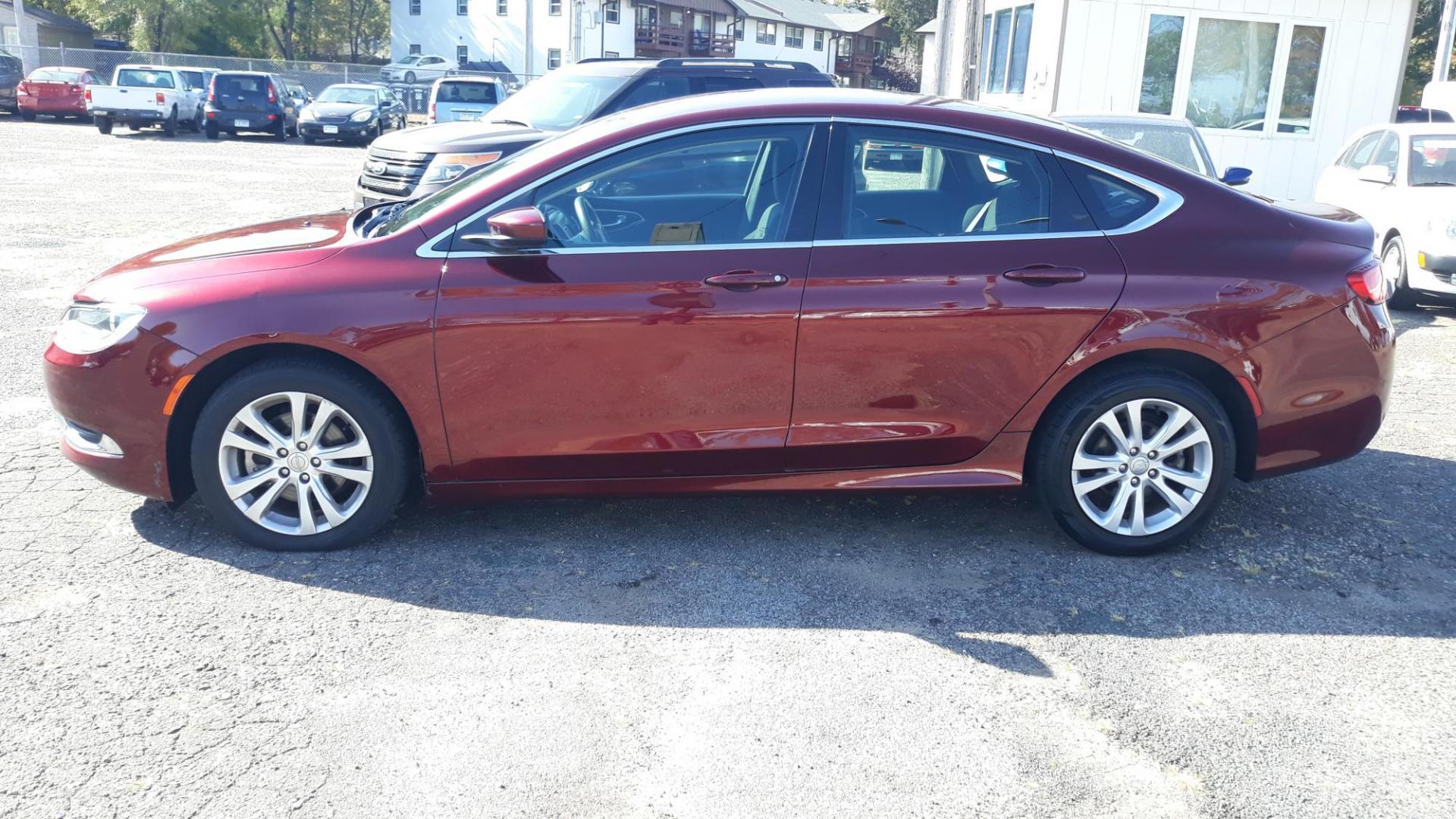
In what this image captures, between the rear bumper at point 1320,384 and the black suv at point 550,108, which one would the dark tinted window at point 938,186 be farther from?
the black suv at point 550,108

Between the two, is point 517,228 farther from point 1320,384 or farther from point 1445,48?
point 1445,48

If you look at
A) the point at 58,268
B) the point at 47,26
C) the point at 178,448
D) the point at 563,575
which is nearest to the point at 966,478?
the point at 563,575

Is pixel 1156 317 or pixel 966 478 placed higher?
pixel 1156 317

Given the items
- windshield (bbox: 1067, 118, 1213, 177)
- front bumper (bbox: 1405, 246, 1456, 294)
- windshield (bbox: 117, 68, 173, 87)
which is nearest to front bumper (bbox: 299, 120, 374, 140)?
windshield (bbox: 117, 68, 173, 87)

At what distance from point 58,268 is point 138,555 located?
6782mm

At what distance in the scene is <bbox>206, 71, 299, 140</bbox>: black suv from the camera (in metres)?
28.0

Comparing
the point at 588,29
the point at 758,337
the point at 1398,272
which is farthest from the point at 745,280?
the point at 588,29

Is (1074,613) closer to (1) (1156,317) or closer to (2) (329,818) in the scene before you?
(1) (1156,317)

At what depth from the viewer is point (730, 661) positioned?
3.75 meters

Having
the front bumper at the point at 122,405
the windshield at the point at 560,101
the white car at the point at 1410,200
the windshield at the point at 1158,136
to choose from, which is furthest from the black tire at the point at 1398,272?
the front bumper at the point at 122,405

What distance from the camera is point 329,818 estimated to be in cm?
293

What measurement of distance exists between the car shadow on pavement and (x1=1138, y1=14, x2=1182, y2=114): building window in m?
11.4

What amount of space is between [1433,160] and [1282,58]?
19.7 feet

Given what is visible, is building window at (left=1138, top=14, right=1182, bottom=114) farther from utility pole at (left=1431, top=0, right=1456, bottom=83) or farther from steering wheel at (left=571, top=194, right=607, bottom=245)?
steering wheel at (left=571, top=194, right=607, bottom=245)
